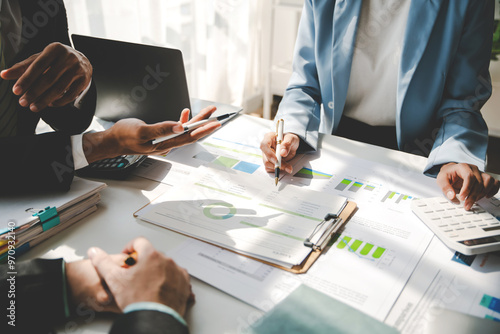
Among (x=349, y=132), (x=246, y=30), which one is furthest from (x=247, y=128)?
(x=246, y=30)

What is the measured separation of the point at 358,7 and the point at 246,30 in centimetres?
190

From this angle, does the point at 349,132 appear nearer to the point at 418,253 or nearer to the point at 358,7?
the point at 358,7

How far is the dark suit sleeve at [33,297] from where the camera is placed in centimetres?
58

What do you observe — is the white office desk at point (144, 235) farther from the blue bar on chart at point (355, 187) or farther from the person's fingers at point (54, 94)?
the person's fingers at point (54, 94)

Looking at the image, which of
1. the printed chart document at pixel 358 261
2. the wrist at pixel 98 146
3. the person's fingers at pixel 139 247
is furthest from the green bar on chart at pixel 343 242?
the wrist at pixel 98 146

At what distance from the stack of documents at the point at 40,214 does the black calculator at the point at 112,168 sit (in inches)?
4.1

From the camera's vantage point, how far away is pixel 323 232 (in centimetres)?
77

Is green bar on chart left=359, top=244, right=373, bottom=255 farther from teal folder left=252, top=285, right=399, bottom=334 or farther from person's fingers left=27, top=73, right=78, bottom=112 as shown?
person's fingers left=27, top=73, right=78, bottom=112

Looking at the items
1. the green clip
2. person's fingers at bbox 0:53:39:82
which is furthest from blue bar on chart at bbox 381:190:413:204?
person's fingers at bbox 0:53:39:82

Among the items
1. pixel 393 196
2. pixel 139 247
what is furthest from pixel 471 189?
pixel 139 247

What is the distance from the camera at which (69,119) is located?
1168 millimetres

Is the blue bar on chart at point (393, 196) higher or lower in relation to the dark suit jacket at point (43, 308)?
lower

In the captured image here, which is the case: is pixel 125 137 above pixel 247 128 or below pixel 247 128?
above

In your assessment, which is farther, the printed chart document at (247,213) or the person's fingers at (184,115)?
the person's fingers at (184,115)
